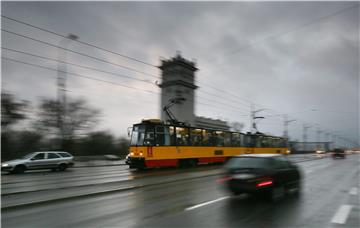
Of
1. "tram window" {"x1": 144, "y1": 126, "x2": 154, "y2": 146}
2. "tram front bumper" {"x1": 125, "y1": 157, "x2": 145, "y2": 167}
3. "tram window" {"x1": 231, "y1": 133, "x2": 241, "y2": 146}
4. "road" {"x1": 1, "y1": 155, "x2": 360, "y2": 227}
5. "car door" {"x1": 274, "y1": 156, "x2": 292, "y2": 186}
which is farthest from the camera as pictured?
"tram window" {"x1": 231, "y1": 133, "x2": 241, "y2": 146}

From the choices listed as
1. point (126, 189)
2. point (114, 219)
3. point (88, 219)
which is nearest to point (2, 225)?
point (88, 219)

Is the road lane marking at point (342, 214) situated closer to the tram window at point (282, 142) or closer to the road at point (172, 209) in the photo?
the road at point (172, 209)

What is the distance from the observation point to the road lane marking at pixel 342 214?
333 inches

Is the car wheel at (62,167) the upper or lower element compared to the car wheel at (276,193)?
upper

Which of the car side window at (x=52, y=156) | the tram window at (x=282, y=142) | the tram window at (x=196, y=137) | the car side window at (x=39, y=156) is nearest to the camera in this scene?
the car side window at (x=39, y=156)

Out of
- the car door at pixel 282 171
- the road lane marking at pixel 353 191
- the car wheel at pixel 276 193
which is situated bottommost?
the road lane marking at pixel 353 191

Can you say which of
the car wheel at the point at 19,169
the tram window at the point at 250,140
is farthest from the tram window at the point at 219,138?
the car wheel at the point at 19,169

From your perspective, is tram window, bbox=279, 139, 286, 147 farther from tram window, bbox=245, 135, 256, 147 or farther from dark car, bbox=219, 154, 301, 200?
dark car, bbox=219, 154, 301, 200

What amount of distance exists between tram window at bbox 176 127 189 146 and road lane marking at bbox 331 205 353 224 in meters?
18.2

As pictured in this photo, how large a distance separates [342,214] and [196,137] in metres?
21.0

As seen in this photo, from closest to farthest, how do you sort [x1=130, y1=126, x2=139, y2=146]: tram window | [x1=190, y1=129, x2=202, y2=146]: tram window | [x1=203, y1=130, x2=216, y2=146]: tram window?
[x1=130, y1=126, x2=139, y2=146]: tram window
[x1=190, y1=129, x2=202, y2=146]: tram window
[x1=203, y1=130, x2=216, y2=146]: tram window

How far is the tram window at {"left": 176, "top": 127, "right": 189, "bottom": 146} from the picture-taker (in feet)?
91.8

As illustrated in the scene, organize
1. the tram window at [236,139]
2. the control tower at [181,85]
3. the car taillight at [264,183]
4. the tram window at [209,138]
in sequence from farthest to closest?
the control tower at [181,85] < the tram window at [236,139] < the tram window at [209,138] < the car taillight at [264,183]

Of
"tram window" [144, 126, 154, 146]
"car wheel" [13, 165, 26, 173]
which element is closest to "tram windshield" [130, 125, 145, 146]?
"tram window" [144, 126, 154, 146]
